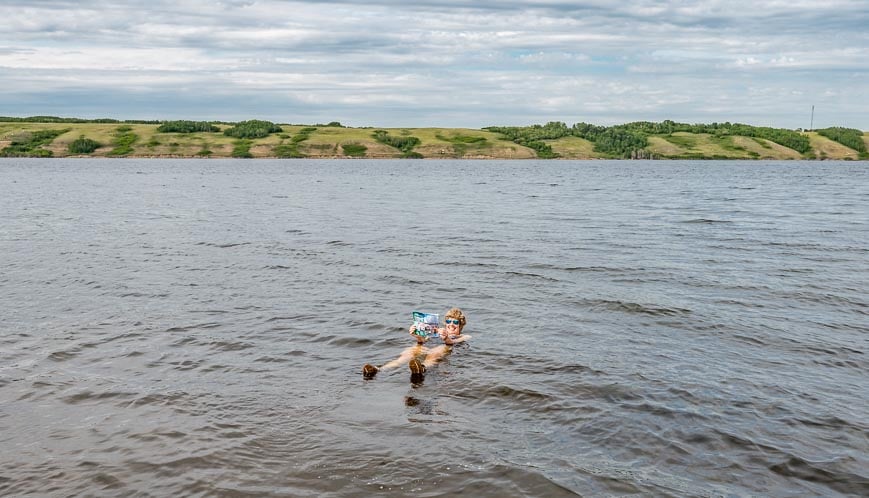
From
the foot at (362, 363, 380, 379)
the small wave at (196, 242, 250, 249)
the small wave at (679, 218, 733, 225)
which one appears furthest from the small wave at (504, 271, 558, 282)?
the small wave at (679, 218, 733, 225)

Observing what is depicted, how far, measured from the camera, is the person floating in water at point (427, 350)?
52.2 ft

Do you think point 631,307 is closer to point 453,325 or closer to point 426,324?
point 453,325

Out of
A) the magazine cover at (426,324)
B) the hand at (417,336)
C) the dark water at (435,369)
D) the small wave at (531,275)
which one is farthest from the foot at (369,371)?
the small wave at (531,275)

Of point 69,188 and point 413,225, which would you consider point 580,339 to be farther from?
point 69,188

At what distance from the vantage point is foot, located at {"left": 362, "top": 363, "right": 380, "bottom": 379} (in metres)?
15.8

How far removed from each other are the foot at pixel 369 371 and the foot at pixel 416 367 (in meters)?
0.78

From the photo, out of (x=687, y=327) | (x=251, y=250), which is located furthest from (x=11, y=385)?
(x=251, y=250)

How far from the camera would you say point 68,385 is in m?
15.1

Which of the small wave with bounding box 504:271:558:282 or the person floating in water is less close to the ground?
the small wave with bounding box 504:271:558:282

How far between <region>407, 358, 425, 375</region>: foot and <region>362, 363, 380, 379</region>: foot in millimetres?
783

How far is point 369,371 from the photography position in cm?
1585

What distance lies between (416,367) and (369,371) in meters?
1.03

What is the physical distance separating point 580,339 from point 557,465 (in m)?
8.03

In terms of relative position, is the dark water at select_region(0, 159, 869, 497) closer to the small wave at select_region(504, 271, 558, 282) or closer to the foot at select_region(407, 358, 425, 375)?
the small wave at select_region(504, 271, 558, 282)
